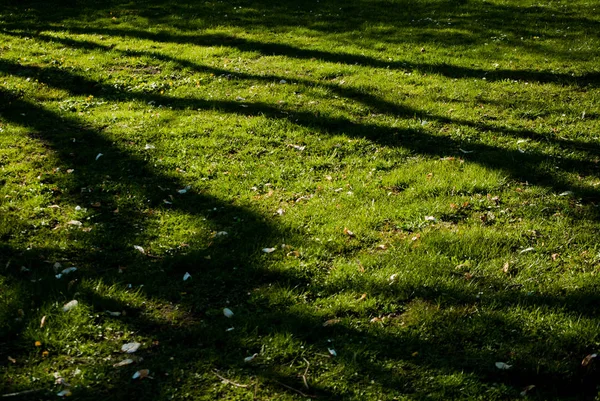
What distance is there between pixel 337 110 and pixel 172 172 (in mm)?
2906

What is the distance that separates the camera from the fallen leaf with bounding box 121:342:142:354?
152 inches

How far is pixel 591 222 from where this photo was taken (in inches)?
214

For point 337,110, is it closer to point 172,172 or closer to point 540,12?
point 172,172

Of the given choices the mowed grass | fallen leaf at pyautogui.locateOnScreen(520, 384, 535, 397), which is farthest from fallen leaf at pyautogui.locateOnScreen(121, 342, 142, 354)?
fallen leaf at pyautogui.locateOnScreen(520, 384, 535, 397)

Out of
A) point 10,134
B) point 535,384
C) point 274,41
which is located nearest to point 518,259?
point 535,384

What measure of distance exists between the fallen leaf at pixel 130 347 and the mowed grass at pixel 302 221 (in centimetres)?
5

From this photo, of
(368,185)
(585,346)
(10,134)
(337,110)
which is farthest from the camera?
(337,110)

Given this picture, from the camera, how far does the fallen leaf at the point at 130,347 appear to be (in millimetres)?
3866

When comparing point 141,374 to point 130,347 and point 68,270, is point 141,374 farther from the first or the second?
point 68,270

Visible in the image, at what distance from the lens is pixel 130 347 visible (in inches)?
153

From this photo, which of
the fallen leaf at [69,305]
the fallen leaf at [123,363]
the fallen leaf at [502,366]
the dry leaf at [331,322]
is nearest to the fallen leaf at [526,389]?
the fallen leaf at [502,366]

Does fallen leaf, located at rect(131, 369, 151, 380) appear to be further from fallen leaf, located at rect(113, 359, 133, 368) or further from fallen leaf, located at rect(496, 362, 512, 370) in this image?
fallen leaf, located at rect(496, 362, 512, 370)

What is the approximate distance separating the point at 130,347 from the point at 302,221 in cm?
222

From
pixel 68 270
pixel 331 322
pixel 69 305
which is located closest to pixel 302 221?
pixel 331 322
